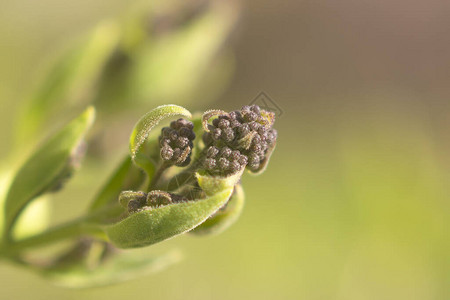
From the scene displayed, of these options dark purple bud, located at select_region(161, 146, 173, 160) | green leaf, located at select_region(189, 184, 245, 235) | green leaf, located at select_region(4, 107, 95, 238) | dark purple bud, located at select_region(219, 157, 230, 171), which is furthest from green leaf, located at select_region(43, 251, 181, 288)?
dark purple bud, located at select_region(219, 157, 230, 171)

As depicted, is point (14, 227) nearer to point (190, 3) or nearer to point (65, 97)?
point (65, 97)

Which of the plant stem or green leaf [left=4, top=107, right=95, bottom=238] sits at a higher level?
green leaf [left=4, top=107, right=95, bottom=238]

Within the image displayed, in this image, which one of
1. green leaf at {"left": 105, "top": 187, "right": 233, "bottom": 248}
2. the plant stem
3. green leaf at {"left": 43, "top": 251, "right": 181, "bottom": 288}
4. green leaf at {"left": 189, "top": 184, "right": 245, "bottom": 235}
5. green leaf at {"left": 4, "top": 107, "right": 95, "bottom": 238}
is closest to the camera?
green leaf at {"left": 105, "top": 187, "right": 233, "bottom": 248}

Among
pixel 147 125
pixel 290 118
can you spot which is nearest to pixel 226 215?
pixel 147 125

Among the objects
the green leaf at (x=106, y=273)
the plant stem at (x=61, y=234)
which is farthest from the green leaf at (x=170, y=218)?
the green leaf at (x=106, y=273)

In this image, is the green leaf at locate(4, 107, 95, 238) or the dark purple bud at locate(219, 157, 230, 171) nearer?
the dark purple bud at locate(219, 157, 230, 171)

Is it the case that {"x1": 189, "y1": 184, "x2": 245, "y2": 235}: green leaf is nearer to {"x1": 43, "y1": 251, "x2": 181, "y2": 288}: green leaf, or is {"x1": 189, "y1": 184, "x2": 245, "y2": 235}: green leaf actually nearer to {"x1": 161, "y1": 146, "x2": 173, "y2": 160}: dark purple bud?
{"x1": 161, "y1": 146, "x2": 173, "y2": 160}: dark purple bud

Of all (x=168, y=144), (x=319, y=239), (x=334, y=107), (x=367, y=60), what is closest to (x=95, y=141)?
(x=168, y=144)

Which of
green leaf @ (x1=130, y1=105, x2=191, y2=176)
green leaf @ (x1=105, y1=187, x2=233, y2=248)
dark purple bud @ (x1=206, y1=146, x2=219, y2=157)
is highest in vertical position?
green leaf @ (x1=130, y1=105, x2=191, y2=176)
